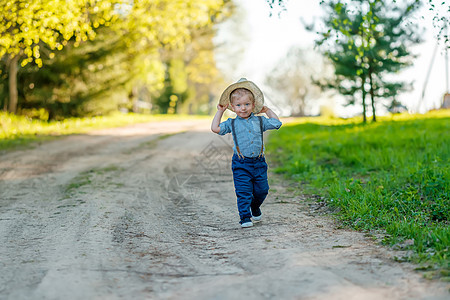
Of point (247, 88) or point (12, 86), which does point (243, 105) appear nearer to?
point (247, 88)

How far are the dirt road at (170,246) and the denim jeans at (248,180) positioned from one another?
29cm

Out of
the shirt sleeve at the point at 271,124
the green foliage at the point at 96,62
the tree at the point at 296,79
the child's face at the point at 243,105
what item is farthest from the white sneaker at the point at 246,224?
the tree at the point at 296,79

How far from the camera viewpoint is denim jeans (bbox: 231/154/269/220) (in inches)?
209

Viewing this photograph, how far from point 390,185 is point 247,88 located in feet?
9.59

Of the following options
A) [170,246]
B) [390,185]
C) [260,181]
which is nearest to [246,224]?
[260,181]

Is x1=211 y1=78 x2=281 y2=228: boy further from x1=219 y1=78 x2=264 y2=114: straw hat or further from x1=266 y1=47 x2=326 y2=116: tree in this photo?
x1=266 y1=47 x2=326 y2=116: tree

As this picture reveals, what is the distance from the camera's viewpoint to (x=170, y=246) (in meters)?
4.66

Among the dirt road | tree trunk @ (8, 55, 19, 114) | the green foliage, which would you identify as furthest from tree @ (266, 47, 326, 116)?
the dirt road

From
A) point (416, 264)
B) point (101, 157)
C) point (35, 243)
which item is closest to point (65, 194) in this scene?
point (35, 243)

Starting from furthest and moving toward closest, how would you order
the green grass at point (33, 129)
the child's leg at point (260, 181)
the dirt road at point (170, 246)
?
the green grass at point (33, 129)
the child's leg at point (260, 181)
the dirt road at point (170, 246)

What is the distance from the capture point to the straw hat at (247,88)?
5.27 metres

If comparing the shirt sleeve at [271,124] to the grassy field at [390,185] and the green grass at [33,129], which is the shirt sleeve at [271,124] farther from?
the green grass at [33,129]

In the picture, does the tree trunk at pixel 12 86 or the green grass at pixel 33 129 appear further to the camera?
the tree trunk at pixel 12 86

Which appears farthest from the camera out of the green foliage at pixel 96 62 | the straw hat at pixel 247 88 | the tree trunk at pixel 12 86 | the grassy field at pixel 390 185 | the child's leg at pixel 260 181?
the green foliage at pixel 96 62
